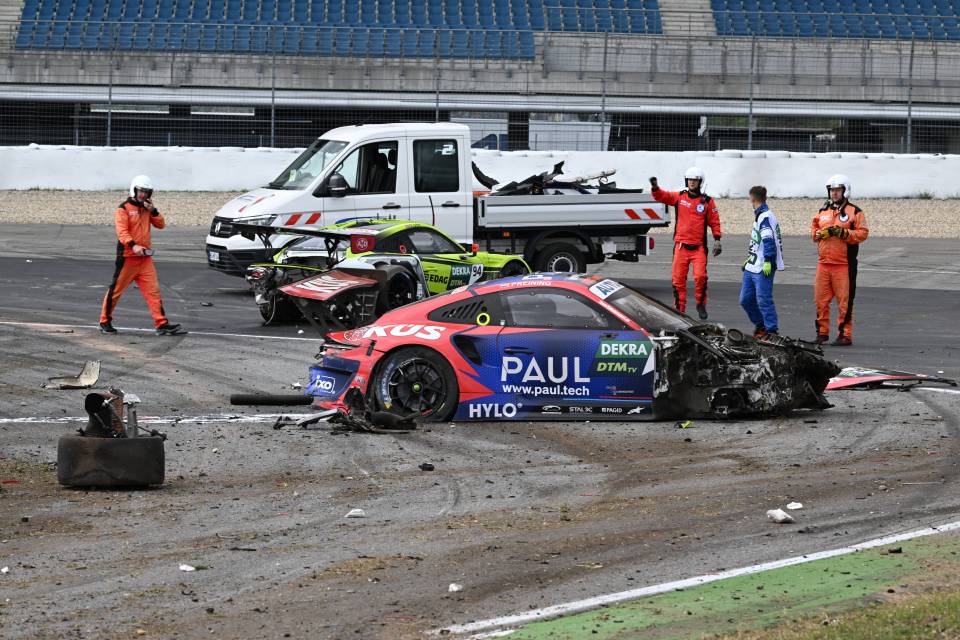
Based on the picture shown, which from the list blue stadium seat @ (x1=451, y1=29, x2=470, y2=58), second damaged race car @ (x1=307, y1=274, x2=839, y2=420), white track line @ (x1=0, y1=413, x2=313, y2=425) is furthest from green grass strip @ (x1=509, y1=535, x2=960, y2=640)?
blue stadium seat @ (x1=451, y1=29, x2=470, y2=58)

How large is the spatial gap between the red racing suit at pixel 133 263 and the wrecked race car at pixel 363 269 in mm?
1095

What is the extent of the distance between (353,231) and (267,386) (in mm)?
3998

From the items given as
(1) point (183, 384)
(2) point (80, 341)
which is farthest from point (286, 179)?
(1) point (183, 384)

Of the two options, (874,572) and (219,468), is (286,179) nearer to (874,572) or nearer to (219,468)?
(219,468)

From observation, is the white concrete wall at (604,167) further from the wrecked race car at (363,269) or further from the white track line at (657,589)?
the white track line at (657,589)

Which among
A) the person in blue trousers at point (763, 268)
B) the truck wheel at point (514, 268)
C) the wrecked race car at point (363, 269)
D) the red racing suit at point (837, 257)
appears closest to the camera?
the wrecked race car at point (363, 269)

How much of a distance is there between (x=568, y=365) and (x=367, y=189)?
8.78 m

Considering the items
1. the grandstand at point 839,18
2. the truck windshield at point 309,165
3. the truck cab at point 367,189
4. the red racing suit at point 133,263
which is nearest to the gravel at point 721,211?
the grandstand at point 839,18

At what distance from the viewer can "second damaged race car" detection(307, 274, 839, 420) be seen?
10438 mm

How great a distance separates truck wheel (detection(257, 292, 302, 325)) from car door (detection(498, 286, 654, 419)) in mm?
5849

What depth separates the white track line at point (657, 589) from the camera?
5816 millimetres

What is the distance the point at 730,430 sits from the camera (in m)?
10.3

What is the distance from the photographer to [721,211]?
30000 mm

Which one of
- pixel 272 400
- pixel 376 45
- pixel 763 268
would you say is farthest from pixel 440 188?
pixel 376 45
